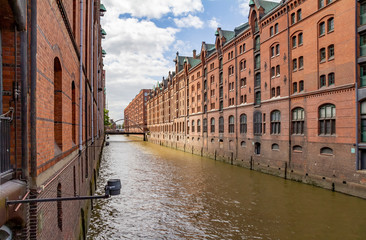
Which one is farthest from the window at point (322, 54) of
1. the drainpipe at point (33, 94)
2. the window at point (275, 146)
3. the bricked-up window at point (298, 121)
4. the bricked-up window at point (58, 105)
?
the drainpipe at point (33, 94)

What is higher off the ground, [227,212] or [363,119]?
[363,119]

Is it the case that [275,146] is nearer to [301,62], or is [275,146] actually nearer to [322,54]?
[301,62]

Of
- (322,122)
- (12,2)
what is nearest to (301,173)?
(322,122)

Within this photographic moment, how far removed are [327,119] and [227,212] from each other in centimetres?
1081

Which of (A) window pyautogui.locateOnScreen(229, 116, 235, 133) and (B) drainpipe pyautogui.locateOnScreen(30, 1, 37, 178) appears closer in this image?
(B) drainpipe pyautogui.locateOnScreen(30, 1, 37, 178)

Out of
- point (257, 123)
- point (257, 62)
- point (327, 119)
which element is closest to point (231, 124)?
point (257, 123)

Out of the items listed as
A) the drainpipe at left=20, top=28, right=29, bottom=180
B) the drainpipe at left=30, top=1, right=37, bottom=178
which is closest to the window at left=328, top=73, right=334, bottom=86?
the drainpipe at left=30, top=1, right=37, bottom=178

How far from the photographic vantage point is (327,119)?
18.6m

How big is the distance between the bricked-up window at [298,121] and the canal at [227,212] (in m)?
4.59

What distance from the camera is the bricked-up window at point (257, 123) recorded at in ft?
88.7

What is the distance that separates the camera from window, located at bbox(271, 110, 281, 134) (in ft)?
79.2

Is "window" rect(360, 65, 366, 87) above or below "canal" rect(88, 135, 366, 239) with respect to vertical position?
above

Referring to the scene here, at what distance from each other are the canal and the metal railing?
8603 mm

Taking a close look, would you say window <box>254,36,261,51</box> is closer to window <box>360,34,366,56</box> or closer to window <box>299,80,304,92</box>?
window <box>299,80,304,92</box>
